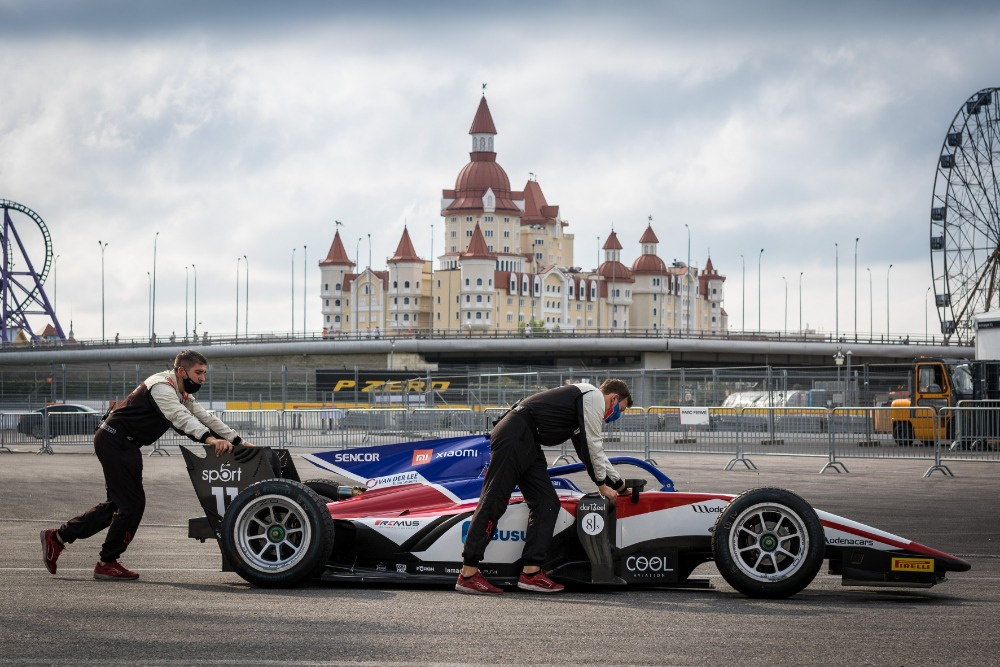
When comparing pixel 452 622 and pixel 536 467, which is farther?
pixel 536 467

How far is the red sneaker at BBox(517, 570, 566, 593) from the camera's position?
773cm

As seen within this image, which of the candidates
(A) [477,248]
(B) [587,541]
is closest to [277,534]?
(B) [587,541]

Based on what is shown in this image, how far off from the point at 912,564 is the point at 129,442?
16.2 feet

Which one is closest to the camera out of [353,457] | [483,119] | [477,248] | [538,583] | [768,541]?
[768,541]

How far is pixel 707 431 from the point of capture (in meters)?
27.2

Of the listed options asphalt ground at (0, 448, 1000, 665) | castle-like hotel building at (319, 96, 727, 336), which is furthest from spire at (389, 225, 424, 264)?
asphalt ground at (0, 448, 1000, 665)

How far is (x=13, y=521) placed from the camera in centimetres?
1323

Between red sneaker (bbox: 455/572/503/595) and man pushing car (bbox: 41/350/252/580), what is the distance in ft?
5.57

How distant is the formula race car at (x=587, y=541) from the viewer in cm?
754

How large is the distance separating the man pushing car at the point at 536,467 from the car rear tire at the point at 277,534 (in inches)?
35.0

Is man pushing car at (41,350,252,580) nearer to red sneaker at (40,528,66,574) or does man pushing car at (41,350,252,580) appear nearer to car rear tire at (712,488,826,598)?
red sneaker at (40,528,66,574)

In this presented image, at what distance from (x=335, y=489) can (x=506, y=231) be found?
580ft

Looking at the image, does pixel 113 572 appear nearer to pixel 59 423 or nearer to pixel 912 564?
pixel 912 564

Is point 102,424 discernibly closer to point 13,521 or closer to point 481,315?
point 13,521
